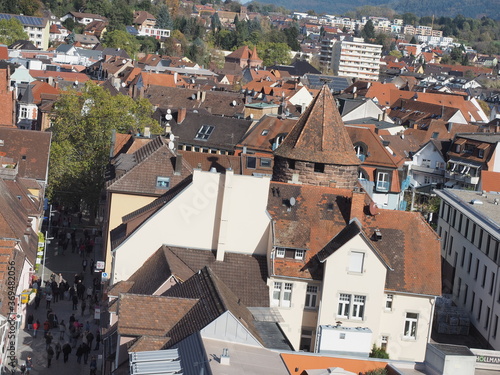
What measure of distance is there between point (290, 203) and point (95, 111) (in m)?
39.4

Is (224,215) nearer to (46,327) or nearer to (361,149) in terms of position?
(46,327)

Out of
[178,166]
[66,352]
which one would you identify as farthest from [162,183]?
[66,352]

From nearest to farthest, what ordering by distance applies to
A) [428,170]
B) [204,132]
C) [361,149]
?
[361,149] < [204,132] < [428,170]

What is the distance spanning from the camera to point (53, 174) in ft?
231

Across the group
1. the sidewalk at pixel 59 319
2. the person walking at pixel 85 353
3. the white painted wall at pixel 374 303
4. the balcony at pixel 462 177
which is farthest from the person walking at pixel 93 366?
the balcony at pixel 462 177

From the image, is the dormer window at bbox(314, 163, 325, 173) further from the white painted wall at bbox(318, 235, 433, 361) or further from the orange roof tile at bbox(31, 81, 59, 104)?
the orange roof tile at bbox(31, 81, 59, 104)

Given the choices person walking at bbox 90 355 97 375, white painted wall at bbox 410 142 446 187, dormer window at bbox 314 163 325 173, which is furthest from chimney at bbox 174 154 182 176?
white painted wall at bbox 410 142 446 187

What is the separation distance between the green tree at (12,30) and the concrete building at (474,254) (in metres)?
132

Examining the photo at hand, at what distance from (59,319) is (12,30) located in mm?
144678

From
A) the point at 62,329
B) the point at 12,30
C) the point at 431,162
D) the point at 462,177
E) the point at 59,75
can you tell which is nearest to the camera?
the point at 62,329

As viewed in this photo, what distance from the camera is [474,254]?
5428 centimetres

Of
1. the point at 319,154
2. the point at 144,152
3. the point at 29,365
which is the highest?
the point at 319,154

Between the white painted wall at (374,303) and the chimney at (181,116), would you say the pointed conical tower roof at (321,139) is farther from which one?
the chimney at (181,116)

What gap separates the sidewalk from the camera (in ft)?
135
